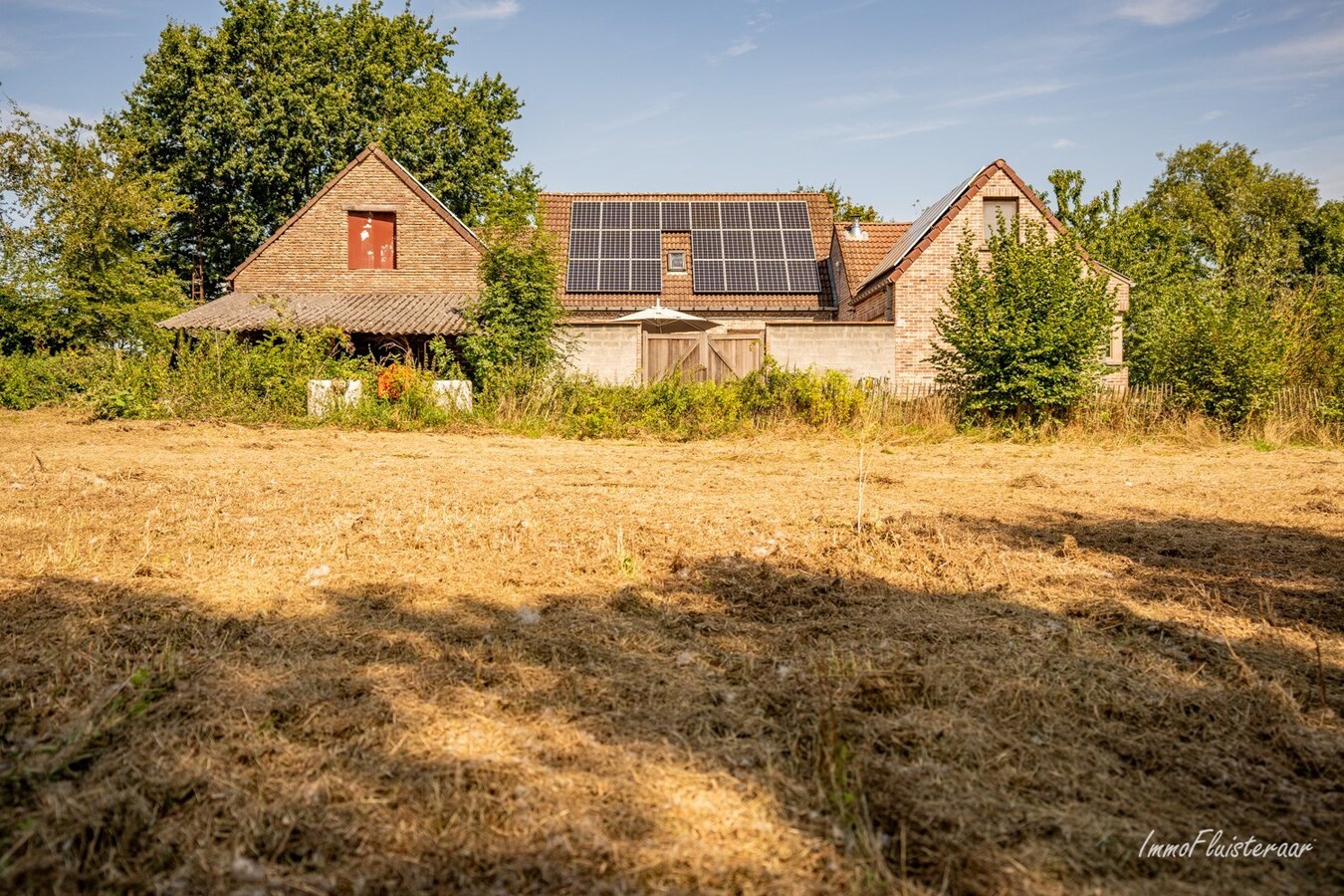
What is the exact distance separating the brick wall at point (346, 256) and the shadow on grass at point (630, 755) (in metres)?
19.2

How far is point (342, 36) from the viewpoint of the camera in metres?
31.4

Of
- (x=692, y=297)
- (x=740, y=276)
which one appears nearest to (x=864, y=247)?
(x=740, y=276)

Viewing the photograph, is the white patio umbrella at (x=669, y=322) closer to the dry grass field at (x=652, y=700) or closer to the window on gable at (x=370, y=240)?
the window on gable at (x=370, y=240)

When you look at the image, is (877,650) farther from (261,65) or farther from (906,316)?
(261,65)

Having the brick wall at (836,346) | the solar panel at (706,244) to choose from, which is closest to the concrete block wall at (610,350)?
the brick wall at (836,346)

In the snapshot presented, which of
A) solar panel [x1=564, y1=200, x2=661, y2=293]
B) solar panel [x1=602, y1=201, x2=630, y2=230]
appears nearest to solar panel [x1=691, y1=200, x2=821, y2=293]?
solar panel [x1=564, y1=200, x2=661, y2=293]

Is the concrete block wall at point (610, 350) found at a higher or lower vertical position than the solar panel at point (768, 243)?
lower

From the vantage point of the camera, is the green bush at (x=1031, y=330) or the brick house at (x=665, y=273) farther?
the brick house at (x=665, y=273)

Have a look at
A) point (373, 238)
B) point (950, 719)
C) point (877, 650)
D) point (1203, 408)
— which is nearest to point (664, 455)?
point (877, 650)

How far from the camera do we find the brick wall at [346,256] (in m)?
21.8

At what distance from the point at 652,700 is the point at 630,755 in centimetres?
44

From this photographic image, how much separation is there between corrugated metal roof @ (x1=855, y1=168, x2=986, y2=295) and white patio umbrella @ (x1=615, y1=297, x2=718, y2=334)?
6387 mm

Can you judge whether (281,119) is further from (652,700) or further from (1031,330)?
(652,700)

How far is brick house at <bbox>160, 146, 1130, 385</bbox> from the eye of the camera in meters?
17.6
